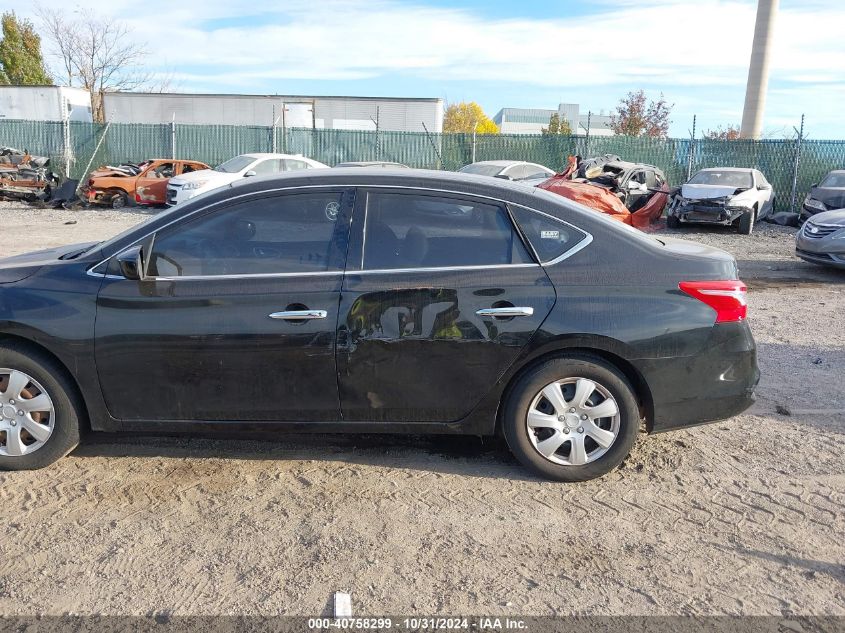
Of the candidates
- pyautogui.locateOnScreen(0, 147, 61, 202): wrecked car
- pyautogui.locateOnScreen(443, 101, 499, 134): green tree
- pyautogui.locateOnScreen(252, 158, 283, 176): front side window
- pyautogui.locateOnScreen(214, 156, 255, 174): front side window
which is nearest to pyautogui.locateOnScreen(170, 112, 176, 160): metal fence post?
pyautogui.locateOnScreen(0, 147, 61, 202): wrecked car

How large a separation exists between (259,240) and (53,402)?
1445 millimetres

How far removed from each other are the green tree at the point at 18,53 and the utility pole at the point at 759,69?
4131 cm

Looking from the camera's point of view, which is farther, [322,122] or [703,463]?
[322,122]

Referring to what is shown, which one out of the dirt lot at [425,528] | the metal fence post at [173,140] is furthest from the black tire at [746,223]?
the metal fence post at [173,140]

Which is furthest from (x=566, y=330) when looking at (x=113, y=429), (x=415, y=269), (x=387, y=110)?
(x=387, y=110)

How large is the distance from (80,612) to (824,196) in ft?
58.8

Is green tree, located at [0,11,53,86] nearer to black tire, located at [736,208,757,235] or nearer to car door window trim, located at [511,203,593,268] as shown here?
black tire, located at [736,208,757,235]

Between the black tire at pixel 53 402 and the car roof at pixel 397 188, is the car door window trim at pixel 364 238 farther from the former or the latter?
the black tire at pixel 53 402

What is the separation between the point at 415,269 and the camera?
4.09 m

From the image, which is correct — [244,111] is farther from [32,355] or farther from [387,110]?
[32,355]

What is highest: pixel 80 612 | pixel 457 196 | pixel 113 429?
pixel 457 196

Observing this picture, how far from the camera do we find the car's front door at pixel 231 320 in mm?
4016

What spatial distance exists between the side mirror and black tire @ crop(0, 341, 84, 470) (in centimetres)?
66

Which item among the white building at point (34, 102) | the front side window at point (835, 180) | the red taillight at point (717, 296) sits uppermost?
the white building at point (34, 102)
